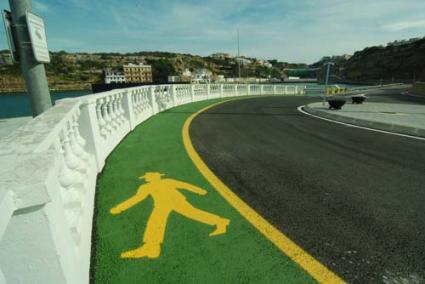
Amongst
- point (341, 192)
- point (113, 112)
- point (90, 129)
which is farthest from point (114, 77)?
point (341, 192)

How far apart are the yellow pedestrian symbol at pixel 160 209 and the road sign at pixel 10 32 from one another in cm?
283

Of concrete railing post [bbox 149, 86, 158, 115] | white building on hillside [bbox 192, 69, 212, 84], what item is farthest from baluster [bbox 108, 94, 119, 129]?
white building on hillside [bbox 192, 69, 212, 84]

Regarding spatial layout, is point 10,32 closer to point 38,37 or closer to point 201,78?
point 38,37

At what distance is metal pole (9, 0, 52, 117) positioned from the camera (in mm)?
3848

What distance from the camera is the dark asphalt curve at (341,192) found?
2312 mm

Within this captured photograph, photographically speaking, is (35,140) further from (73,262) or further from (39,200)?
(73,262)

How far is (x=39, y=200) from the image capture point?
1230 mm

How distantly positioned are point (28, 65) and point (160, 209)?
322 centimetres

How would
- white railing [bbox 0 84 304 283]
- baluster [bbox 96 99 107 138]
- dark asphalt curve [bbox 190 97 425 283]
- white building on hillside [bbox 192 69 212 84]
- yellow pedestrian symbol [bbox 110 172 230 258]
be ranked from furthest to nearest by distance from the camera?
white building on hillside [bbox 192 69 212 84] < baluster [bbox 96 99 107 138] < yellow pedestrian symbol [bbox 110 172 230 258] < dark asphalt curve [bbox 190 97 425 283] < white railing [bbox 0 84 304 283]

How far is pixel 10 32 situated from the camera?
3.95m

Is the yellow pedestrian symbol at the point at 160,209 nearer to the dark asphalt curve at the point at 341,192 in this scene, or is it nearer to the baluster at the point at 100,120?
the dark asphalt curve at the point at 341,192

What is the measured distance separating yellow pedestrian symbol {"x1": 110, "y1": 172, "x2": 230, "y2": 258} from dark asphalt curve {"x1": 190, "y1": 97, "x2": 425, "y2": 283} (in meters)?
0.61

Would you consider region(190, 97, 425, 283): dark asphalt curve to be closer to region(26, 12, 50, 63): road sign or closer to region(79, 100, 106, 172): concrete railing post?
region(79, 100, 106, 172): concrete railing post

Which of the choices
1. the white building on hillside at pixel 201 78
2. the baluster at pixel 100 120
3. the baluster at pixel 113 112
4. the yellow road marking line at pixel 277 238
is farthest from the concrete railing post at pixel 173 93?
the white building on hillside at pixel 201 78
